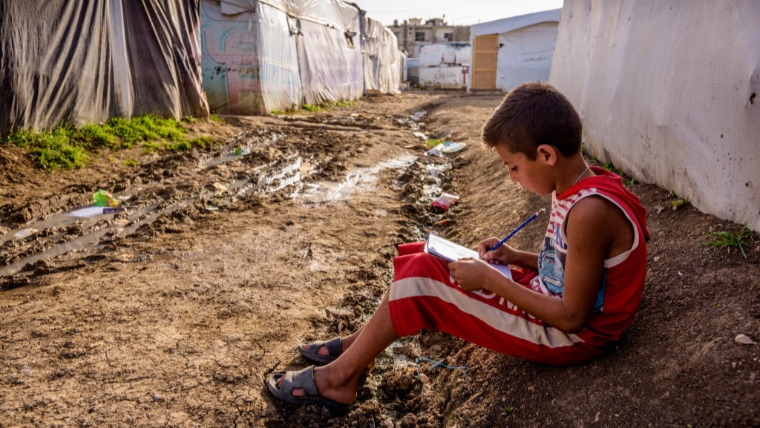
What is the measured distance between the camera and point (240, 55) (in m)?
10.0

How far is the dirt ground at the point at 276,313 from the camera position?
1601 millimetres

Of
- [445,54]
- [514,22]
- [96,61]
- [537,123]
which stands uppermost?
[514,22]

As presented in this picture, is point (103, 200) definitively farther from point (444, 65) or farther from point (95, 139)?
point (444, 65)

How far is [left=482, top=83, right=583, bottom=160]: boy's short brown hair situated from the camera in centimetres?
163

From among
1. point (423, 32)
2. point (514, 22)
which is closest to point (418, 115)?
point (514, 22)

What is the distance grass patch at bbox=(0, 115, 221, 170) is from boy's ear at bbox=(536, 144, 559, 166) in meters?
5.47

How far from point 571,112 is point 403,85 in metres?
27.2

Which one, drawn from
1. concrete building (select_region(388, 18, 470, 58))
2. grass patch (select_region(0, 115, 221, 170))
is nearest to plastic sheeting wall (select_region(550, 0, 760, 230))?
grass patch (select_region(0, 115, 221, 170))

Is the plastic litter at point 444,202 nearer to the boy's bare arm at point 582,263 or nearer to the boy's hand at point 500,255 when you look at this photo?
the boy's hand at point 500,255

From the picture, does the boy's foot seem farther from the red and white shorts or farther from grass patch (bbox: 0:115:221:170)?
grass patch (bbox: 0:115:221:170)

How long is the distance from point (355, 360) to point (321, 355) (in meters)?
0.37

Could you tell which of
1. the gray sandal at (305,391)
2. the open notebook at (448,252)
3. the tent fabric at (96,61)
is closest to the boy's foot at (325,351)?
the gray sandal at (305,391)

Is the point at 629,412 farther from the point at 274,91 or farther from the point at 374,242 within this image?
the point at 274,91

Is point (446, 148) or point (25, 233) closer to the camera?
point (25, 233)
